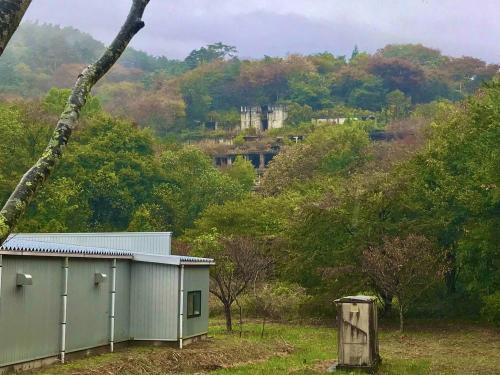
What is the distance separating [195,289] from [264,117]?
90.4 metres

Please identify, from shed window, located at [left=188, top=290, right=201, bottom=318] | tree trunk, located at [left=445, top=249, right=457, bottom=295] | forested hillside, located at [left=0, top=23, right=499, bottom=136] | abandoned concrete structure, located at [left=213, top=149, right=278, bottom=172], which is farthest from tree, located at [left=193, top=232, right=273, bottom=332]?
forested hillside, located at [left=0, top=23, right=499, bottom=136]

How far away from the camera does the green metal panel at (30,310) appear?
14.8 m

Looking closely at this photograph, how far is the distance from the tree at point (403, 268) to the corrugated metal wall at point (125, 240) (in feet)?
24.4

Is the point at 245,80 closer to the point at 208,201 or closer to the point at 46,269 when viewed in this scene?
the point at 208,201

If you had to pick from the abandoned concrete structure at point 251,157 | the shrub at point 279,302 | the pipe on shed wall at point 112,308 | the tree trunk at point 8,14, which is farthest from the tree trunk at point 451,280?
the abandoned concrete structure at point 251,157

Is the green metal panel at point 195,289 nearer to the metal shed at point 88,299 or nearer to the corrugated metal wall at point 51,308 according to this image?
the metal shed at point 88,299

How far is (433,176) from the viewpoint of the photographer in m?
31.9

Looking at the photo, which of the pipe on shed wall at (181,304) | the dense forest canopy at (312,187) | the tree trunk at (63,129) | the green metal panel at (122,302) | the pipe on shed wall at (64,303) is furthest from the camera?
the dense forest canopy at (312,187)

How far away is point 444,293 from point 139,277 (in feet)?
51.7

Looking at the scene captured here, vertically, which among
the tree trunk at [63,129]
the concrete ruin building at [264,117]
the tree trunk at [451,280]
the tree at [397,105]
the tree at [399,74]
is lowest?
Answer: the tree trunk at [451,280]

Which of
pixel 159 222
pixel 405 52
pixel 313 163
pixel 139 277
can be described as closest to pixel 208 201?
pixel 159 222

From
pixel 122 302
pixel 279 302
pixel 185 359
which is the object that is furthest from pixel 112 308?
pixel 279 302

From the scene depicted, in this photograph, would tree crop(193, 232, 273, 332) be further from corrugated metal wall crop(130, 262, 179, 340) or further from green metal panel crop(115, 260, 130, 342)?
green metal panel crop(115, 260, 130, 342)

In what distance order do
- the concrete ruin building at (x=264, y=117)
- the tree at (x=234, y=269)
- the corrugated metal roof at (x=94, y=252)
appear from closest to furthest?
the corrugated metal roof at (x=94, y=252) → the tree at (x=234, y=269) → the concrete ruin building at (x=264, y=117)
